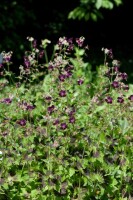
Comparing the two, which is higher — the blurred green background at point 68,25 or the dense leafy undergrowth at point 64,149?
the blurred green background at point 68,25

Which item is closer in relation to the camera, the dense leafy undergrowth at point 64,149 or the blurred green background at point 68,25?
the dense leafy undergrowth at point 64,149

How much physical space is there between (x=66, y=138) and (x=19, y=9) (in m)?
→ 5.30

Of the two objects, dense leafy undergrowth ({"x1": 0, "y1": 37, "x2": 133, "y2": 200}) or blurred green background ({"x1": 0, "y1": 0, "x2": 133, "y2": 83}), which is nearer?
dense leafy undergrowth ({"x1": 0, "y1": 37, "x2": 133, "y2": 200})

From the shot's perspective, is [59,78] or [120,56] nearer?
[59,78]

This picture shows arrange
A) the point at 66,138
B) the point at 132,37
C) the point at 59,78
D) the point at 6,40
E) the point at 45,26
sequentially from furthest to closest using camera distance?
1. the point at 132,37
2. the point at 45,26
3. the point at 6,40
4. the point at 59,78
5. the point at 66,138

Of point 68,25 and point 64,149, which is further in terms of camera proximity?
point 68,25

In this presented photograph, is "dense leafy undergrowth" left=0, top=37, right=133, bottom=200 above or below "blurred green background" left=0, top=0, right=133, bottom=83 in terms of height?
below

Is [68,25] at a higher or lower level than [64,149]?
higher

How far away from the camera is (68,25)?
1067 cm

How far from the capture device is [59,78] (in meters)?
3.93

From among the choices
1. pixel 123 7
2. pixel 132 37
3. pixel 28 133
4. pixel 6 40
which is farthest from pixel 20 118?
pixel 132 37

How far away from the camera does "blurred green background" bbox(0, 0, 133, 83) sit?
842cm

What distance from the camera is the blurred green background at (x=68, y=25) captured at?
27.6 feet

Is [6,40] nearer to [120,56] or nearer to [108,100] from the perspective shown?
→ [120,56]
